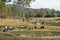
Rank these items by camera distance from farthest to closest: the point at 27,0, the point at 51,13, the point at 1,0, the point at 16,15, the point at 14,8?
the point at 51,13 < the point at 16,15 < the point at 14,8 < the point at 27,0 < the point at 1,0

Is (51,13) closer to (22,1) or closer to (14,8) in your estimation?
(14,8)

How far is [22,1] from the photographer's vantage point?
263 ft

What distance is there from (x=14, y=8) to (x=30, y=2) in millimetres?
15715

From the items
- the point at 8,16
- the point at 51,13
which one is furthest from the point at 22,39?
the point at 51,13

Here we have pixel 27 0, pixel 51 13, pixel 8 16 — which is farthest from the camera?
pixel 51 13

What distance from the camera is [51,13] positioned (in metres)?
157

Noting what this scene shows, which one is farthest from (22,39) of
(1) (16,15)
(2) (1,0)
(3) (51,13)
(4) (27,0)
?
(3) (51,13)

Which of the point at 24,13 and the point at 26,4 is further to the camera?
the point at 24,13

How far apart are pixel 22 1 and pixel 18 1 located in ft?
6.03

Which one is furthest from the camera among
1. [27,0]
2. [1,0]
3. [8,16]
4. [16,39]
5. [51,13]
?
[51,13]

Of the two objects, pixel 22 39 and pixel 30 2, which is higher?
pixel 30 2

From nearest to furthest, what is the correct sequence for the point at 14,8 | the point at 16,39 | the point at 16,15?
the point at 16,39 → the point at 14,8 → the point at 16,15

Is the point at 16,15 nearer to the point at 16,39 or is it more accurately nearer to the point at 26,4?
the point at 26,4

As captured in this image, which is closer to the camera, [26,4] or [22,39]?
[22,39]
